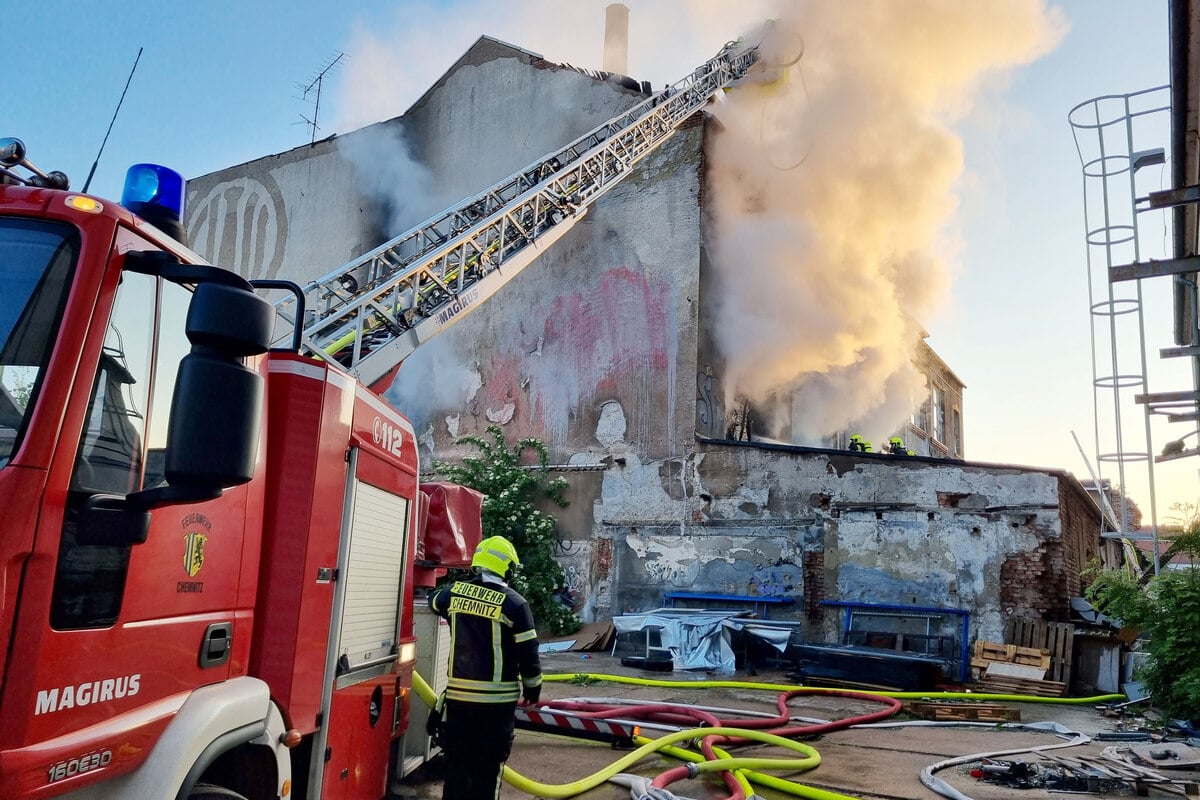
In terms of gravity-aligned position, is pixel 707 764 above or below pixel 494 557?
below

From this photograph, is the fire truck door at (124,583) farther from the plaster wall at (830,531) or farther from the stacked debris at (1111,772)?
the plaster wall at (830,531)

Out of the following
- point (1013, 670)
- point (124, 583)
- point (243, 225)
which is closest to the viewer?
point (124, 583)

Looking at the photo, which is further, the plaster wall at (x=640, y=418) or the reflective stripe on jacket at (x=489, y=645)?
the plaster wall at (x=640, y=418)

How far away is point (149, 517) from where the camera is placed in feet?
7.33

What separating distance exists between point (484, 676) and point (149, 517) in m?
2.47

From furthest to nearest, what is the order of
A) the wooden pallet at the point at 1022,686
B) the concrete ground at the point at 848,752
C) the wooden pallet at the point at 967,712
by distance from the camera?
the wooden pallet at the point at 1022,686 → the wooden pallet at the point at 967,712 → the concrete ground at the point at 848,752

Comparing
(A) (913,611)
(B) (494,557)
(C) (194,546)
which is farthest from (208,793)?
(A) (913,611)

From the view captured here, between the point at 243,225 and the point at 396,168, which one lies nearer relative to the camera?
the point at 396,168

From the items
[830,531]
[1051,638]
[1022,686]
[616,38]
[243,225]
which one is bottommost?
[1022,686]

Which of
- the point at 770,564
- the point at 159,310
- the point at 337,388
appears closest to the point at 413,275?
the point at 337,388

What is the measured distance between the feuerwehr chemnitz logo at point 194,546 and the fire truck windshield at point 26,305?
0.62 metres

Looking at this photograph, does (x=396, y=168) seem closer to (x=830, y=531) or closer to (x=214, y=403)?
(x=830, y=531)

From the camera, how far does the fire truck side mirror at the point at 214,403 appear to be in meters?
2.00

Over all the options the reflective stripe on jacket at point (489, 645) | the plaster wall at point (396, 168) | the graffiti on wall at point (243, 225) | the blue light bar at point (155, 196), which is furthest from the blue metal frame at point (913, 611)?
the graffiti on wall at point (243, 225)
